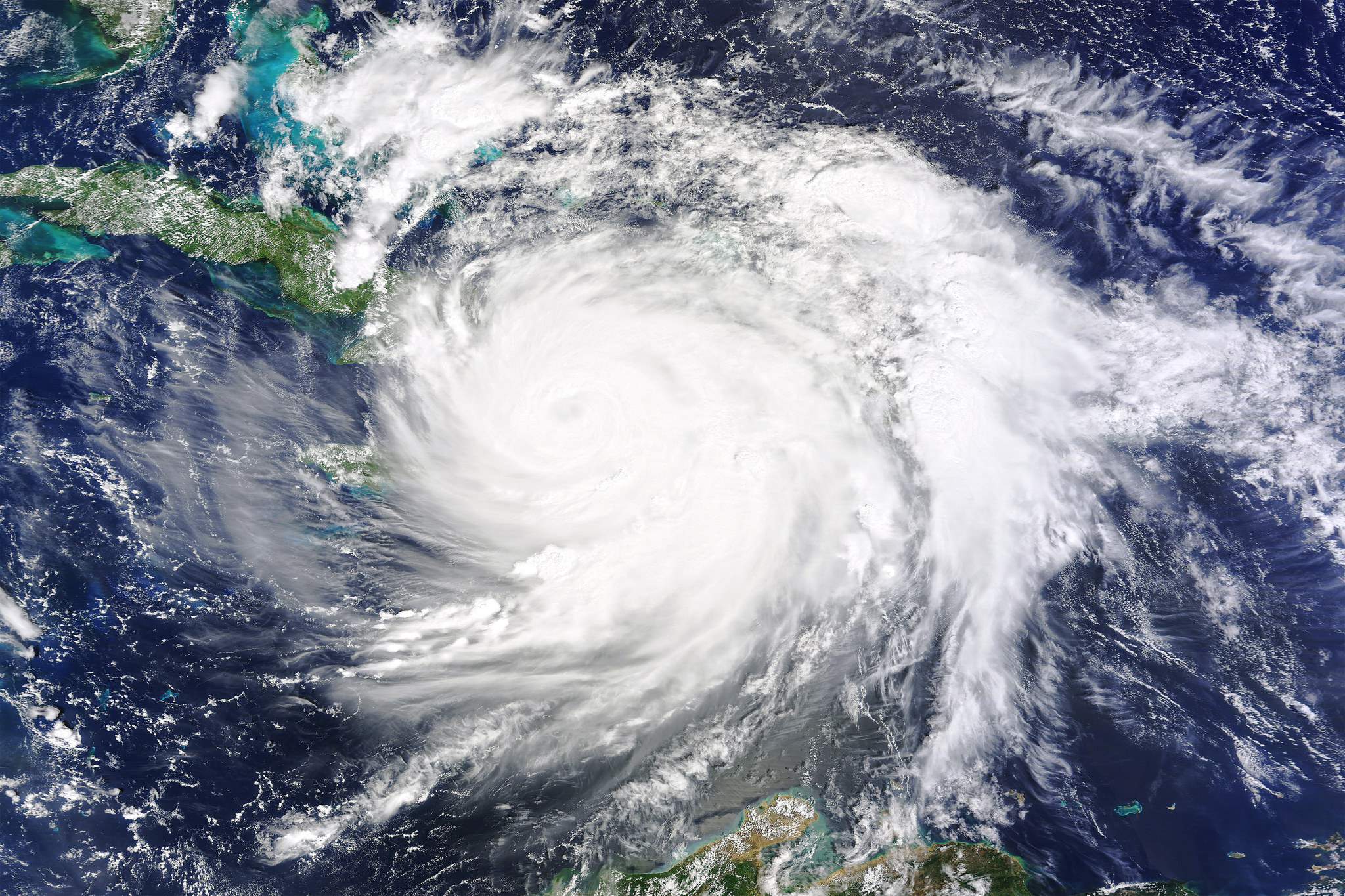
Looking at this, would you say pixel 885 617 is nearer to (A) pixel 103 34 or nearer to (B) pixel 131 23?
(B) pixel 131 23

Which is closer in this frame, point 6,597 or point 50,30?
point 6,597

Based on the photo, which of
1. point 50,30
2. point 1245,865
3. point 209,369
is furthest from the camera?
point 50,30

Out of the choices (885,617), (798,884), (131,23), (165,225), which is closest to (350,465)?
(165,225)

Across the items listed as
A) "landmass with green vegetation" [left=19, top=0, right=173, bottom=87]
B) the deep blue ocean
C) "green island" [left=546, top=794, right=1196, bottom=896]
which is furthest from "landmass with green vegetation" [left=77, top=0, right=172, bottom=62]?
"green island" [left=546, top=794, right=1196, bottom=896]

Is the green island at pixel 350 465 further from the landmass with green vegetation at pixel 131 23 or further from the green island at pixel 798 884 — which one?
the landmass with green vegetation at pixel 131 23

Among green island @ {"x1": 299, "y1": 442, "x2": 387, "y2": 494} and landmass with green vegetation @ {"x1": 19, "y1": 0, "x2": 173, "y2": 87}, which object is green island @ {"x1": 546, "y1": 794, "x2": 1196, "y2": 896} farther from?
landmass with green vegetation @ {"x1": 19, "y1": 0, "x2": 173, "y2": 87}

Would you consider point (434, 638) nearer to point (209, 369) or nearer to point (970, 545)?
point (209, 369)

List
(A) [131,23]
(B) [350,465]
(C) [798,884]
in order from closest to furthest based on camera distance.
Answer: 1. (C) [798,884]
2. (B) [350,465]
3. (A) [131,23]

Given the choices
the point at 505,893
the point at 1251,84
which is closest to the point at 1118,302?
the point at 1251,84
